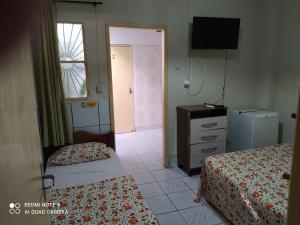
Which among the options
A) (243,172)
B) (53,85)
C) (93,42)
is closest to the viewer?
(243,172)

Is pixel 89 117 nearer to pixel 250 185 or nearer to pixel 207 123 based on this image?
pixel 207 123

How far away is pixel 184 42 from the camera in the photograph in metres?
3.18

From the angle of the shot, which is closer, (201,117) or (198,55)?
(201,117)

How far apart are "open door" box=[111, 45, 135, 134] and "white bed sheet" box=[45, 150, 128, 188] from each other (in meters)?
2.72

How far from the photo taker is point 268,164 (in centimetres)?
219

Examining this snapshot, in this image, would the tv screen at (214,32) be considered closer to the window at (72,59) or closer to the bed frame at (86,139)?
the window at (72,59)

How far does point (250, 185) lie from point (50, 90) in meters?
2.19

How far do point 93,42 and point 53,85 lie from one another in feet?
2.42

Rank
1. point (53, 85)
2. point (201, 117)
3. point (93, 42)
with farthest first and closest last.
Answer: point (201, 117) < point (93, 42) < point (53, 85)

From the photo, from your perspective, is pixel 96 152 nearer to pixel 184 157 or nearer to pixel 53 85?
pixel 53 85

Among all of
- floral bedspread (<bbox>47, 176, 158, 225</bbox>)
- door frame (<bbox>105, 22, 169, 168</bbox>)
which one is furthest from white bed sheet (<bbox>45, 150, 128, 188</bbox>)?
door frame (<bbox>105, 22, 169, 168</bbox>)

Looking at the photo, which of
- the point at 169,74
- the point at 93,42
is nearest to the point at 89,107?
the point at 93,42

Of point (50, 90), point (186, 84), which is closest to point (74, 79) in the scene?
point (50, 90)

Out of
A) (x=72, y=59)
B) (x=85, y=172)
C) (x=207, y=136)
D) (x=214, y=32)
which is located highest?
(x=214, y=32)
